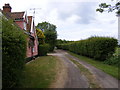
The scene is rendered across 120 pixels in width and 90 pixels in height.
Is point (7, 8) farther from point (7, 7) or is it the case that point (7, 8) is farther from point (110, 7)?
point (110, 7)

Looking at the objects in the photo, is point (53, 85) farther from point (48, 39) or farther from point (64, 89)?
point (48, 39)

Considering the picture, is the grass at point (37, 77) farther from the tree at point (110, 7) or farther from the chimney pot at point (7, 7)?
the chimney pot at point (7, 7)

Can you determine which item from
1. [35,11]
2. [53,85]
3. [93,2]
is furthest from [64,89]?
[35,11]

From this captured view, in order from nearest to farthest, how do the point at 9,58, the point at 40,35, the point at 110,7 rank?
→ the point at 9,58 < the point at 110,7 < the point at 40,35

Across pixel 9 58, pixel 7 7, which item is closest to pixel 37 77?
pixel 9 58

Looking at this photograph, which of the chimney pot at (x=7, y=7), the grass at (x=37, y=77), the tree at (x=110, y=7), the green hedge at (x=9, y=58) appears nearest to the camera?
the green hedge at (x=9, y=58)

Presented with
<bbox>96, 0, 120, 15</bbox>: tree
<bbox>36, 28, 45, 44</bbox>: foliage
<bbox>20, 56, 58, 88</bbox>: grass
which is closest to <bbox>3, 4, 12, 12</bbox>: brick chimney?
<bbox>36, 28, 45, 44</bbox>: foliage

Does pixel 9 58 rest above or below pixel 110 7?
below

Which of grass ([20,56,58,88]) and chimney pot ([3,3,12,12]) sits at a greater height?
chimney pot ([3,3,12,12])

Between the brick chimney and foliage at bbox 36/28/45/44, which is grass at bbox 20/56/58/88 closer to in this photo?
the brick chimney

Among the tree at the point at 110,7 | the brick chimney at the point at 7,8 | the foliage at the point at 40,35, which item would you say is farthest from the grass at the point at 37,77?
the foliage at the point at 40,35

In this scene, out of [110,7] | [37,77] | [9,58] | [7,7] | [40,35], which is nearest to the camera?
[9,58]

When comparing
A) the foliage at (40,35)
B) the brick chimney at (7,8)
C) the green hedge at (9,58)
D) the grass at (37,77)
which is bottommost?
the grass at (37,77)

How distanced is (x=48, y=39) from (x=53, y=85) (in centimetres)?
3407
